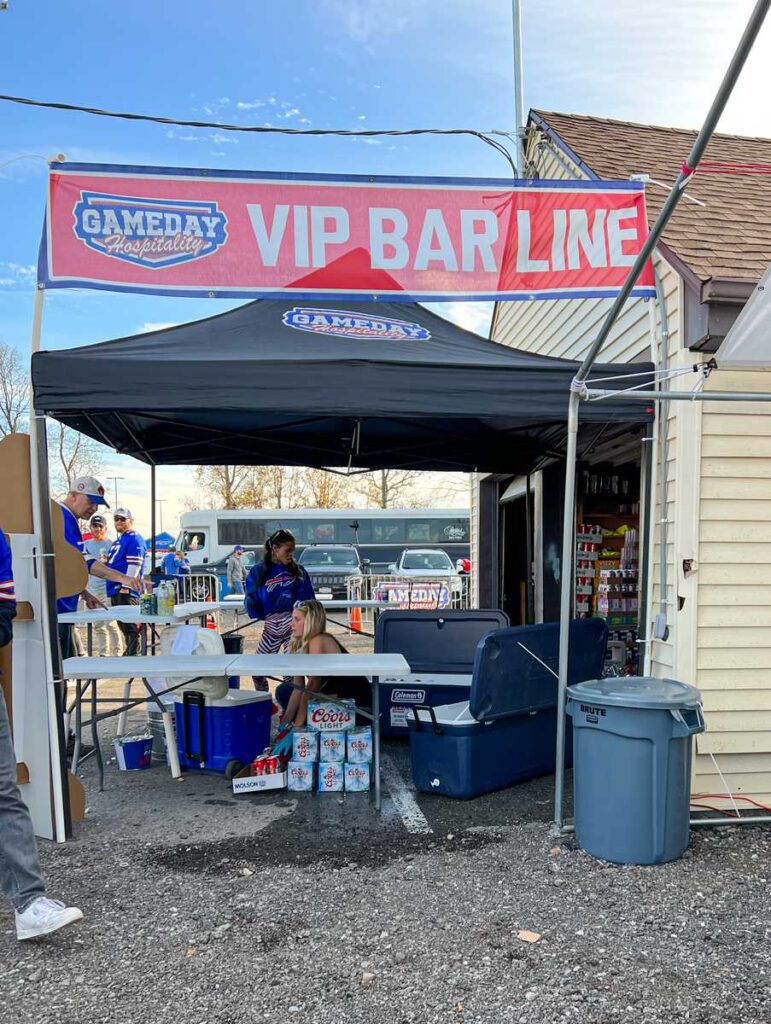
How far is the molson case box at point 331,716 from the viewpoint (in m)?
4.80

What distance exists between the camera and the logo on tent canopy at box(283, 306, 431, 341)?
4.73 m

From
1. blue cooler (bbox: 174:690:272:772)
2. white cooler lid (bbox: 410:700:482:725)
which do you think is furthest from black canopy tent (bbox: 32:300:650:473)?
blue cooler (bbox: 174:690:272:772)

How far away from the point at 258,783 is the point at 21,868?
1890 mm

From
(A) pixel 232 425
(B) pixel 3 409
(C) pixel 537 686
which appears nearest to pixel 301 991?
(C) pixel 537 686

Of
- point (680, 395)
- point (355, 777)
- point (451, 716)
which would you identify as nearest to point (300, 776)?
point (355, 777)

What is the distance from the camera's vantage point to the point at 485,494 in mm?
10094

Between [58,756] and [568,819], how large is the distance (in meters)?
2.84

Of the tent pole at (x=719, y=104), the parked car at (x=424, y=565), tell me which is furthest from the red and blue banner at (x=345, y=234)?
the parked car at (x=424, y=565)

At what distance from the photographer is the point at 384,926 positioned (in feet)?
10.3

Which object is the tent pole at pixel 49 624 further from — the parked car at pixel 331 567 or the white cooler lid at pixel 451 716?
the parked car at pixel 331 567

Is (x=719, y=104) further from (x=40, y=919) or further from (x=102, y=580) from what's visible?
(x=102, y=580)

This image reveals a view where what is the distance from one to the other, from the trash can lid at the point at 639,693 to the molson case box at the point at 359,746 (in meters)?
1.48

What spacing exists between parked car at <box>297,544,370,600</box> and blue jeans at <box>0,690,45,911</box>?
15.6 metres

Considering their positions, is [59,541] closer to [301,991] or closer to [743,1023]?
[301,991]
